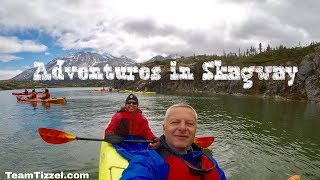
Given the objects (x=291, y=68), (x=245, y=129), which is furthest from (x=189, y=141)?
(x=291, y=68)

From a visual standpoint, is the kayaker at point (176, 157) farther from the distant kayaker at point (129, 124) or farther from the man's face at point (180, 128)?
the distant kayaker at point (129, 124)

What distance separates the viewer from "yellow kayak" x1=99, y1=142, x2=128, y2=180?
31.7 feet

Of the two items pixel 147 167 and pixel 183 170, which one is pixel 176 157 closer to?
pixel 183 170

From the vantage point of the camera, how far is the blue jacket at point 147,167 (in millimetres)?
4012

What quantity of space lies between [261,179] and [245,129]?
48.2ft

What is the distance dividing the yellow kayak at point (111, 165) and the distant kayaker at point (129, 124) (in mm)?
1864

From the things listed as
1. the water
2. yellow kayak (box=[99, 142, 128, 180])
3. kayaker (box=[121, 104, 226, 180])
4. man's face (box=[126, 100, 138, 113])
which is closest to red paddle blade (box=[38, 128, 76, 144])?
the water

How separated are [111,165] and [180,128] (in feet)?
22.0

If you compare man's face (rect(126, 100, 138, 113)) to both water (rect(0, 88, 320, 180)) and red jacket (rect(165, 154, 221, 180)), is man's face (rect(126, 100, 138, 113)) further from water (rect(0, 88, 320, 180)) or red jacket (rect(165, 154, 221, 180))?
red jacket (rect(165, 154, 221, 180))

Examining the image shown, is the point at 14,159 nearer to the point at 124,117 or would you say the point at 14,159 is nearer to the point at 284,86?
the point at 124,117

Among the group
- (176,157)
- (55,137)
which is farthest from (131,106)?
(176,157)

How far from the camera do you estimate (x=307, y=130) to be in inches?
1171

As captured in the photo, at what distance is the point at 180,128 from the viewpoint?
434 centimetres

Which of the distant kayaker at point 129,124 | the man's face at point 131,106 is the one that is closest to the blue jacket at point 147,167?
the distant kayaker at point 129,124
